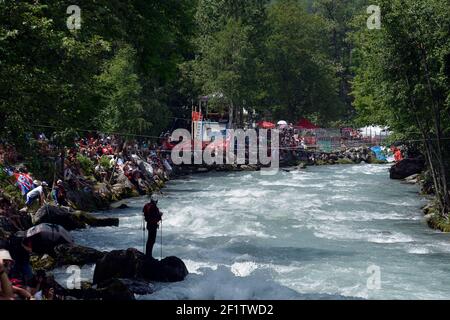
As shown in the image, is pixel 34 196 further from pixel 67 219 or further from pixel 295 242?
pixel 295 242

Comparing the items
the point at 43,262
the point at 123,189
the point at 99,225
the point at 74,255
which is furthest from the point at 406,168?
the point at 43,262

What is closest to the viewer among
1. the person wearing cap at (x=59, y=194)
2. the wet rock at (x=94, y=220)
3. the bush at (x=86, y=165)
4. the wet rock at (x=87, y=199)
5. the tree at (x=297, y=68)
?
the wet rock at (x=94, y=220)

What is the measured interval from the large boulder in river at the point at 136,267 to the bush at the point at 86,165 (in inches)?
758

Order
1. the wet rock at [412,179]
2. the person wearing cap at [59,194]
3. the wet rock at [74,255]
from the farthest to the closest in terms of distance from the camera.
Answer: the wet rock at [412,179], the person wearing cap at [59,194], the wet rock at [74,255]

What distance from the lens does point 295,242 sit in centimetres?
2538

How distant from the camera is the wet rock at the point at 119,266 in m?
18.0

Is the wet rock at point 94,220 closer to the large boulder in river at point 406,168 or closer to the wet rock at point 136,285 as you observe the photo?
the wet rock at point 136,285

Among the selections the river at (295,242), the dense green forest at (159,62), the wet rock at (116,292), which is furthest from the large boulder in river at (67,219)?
the wet rock at (116,292)

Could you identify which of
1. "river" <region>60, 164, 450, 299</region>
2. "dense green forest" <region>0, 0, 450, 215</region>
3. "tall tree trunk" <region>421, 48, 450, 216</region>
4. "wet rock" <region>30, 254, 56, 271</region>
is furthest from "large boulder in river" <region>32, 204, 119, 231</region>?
"tall tree trunk" <region>421, 48, 450, 216</region>

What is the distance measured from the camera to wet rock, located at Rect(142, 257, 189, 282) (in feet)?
60.7

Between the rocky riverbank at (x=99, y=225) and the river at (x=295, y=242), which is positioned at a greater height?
the rocky riverbank at (x=99, y=225)

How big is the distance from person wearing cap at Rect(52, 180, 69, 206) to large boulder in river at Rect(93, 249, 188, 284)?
34.8 feet

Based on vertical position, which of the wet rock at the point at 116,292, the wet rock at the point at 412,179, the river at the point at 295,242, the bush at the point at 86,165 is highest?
the bush at the point at 86,165

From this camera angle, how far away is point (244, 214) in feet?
107
